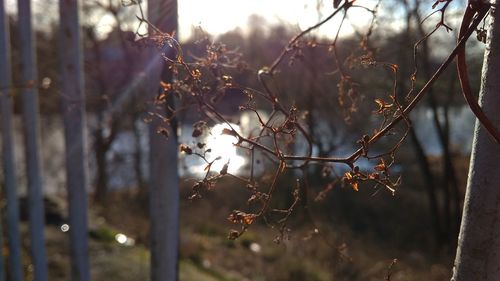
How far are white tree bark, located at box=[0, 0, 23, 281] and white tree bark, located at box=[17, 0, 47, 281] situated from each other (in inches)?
8.5

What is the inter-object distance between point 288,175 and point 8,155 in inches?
308

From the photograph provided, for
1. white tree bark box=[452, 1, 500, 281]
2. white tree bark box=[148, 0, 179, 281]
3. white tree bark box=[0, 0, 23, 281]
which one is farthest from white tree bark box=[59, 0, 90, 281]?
white tree bark box=[452, 1, 500, 281]

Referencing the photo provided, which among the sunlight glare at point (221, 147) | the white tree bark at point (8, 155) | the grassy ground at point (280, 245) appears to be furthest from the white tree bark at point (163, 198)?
the white tree bark at point (8, 155)

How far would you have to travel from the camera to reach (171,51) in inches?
79.8

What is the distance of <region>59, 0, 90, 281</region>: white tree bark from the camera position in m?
3.02

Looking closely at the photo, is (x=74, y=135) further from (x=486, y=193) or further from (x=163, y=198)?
(x=486, y=193)

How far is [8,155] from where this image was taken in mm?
3814

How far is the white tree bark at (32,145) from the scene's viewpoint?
11.1 feet

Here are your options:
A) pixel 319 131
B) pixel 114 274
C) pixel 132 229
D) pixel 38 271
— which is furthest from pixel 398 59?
pixel 38 271

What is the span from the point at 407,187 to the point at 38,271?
13412 mm

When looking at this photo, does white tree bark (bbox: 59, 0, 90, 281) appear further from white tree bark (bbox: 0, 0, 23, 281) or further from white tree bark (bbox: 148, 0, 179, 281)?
white tree bark (bbox: 148, 0, 179, 281)

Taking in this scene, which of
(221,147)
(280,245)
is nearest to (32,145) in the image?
(221,147)

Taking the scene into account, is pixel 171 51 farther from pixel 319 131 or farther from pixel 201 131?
pixel 319 131

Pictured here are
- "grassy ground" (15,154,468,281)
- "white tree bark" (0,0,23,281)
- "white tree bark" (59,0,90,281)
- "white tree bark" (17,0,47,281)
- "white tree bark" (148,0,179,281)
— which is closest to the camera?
"white tree bark" (148,0,179,281)
